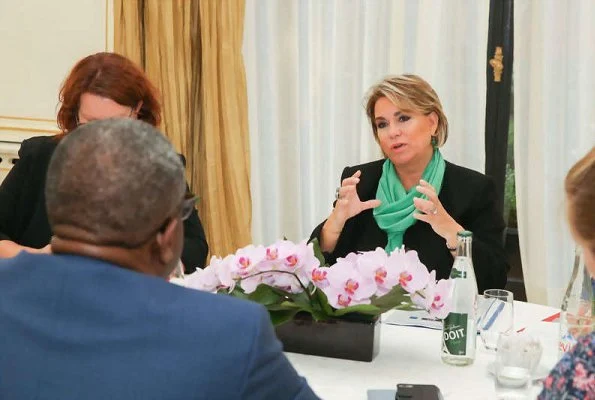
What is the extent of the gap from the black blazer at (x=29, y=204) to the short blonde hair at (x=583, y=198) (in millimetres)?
1542

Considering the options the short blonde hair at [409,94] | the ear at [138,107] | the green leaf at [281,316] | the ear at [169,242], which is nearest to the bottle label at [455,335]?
the green leaf at [281,316]

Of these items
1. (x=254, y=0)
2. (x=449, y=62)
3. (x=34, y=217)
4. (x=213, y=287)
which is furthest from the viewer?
(x=254, y=0)

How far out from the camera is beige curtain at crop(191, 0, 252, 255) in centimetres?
348

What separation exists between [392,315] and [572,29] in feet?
5.19

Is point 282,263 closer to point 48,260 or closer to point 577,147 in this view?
point 48,260

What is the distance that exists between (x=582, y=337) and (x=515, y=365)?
1.61 feet

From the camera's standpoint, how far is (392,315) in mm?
2027

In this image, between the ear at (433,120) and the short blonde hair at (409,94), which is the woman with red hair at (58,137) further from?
the ear at (433,120)

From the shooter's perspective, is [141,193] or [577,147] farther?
[577,147]

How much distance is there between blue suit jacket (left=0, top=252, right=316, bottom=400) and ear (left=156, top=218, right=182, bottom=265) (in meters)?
0.07

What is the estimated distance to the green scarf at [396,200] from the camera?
2582 mm

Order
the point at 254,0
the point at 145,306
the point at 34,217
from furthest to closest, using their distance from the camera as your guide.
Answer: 1. the point at 254,0
2. the point at 34,217
3. the point at 145,306

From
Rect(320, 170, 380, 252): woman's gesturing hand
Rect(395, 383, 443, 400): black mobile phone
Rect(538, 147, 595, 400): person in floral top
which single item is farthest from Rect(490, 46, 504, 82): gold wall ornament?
Rect(538, 147, 595, 400): person in floral top

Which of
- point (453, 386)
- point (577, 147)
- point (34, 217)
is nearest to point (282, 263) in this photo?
point (453, 386)
